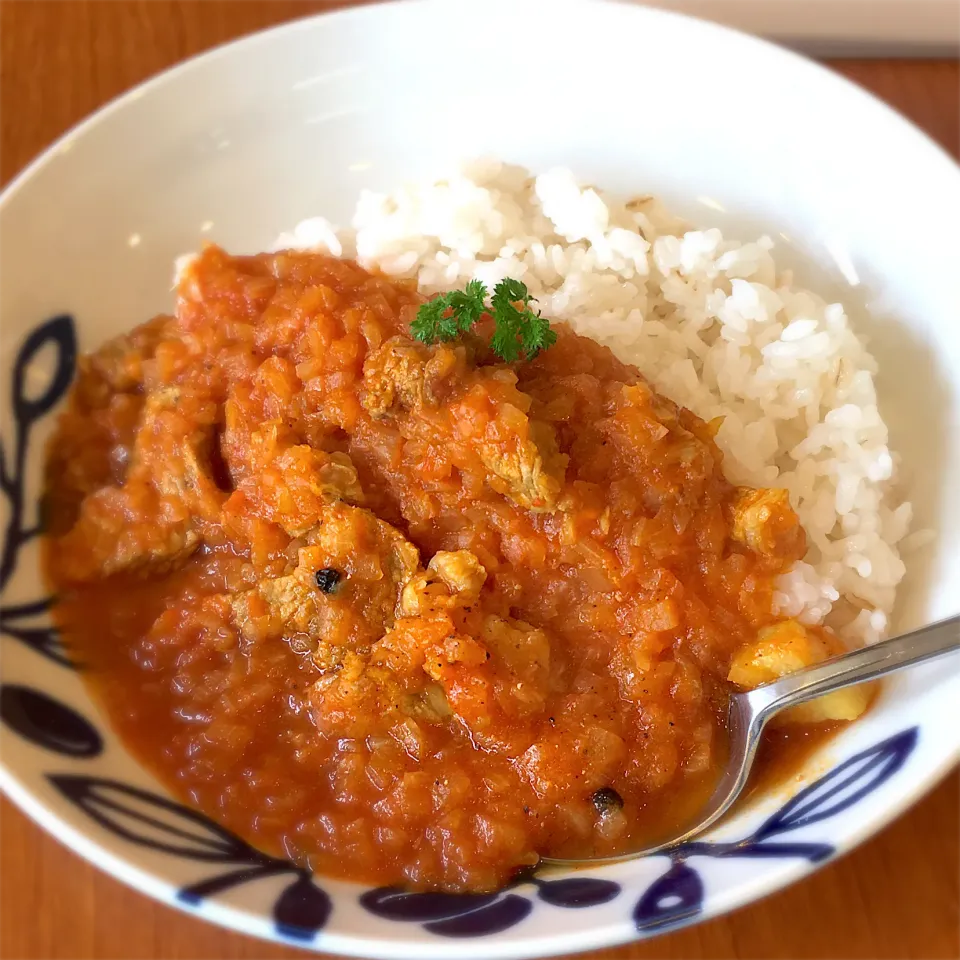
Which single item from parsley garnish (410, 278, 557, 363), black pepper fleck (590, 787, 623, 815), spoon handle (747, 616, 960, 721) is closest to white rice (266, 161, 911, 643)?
spoon handle (747, 616, 960, 721)

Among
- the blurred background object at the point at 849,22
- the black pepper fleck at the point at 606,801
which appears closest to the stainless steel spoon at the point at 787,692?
the black pepper fleck at the point at 606,801

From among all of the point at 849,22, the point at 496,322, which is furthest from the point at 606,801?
the point at 849,22

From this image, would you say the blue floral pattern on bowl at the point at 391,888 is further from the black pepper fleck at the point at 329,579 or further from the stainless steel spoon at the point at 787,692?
the black pepper fleck at the point at 329,579

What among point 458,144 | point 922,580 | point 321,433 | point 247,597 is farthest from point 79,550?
point 922,580

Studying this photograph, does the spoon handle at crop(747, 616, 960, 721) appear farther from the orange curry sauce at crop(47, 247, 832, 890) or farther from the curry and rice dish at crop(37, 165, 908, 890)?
the orange curry sauce at crop(47, 247, 832, 890)

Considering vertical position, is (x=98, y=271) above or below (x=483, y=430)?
above

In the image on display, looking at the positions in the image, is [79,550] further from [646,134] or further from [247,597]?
[646,134]
